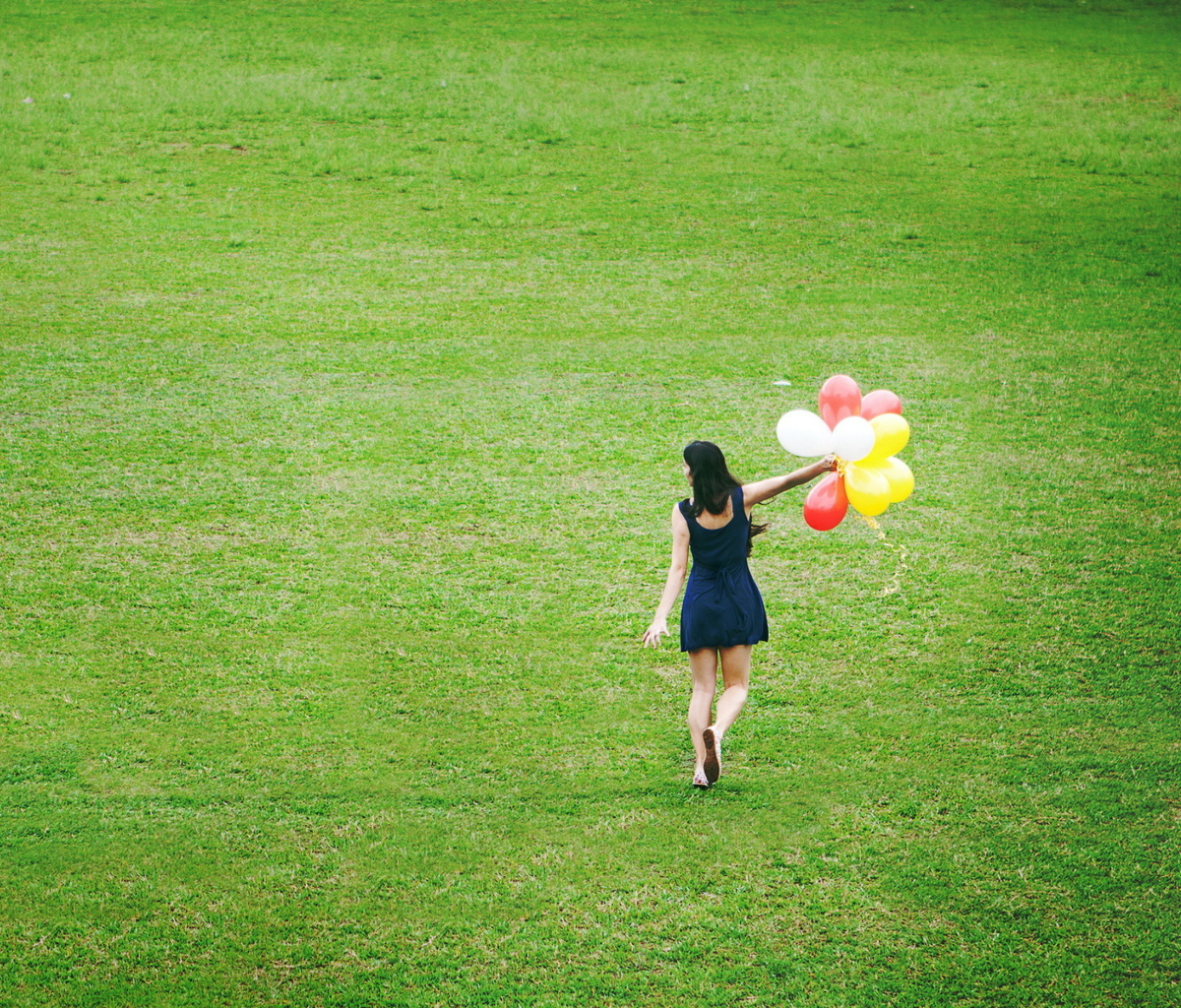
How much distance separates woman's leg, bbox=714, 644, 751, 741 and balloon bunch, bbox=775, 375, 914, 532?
2.52 ft

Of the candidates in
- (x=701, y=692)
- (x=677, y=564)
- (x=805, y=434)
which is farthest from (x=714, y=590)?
(x=805, y=434)

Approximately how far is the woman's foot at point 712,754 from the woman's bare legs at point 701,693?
40 mm

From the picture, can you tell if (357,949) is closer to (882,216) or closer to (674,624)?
(674,624)

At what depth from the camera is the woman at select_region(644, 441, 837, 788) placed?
212 inches

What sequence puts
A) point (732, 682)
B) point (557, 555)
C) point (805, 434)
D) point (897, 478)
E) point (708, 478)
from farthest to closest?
1. point (557, 555)
2. point (732, 682)
3. point (897, 478)
4. point (805, 434)
5. point (708, 478)

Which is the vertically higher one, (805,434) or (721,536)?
(805,434)

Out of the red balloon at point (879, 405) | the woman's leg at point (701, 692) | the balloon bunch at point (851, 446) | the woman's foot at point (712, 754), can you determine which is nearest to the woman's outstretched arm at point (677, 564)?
the woman's leg at point (701, 692)

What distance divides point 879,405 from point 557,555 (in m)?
2.92

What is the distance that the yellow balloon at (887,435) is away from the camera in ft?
18.0

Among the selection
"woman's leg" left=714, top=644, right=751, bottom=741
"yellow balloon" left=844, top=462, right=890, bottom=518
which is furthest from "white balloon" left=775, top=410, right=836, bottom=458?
"woman's leg" left=714, top=644, right=751, bottom=741

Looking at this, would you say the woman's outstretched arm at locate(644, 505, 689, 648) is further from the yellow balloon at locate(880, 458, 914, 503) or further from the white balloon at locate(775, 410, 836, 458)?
the yellow balloon at locate(880, 458, 914, 503)

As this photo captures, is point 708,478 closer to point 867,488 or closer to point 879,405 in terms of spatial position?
point 867,488

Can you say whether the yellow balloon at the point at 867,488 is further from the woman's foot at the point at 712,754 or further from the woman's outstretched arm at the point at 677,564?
the woman's foot at the point at 712,754

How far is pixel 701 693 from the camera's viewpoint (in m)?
5.51
